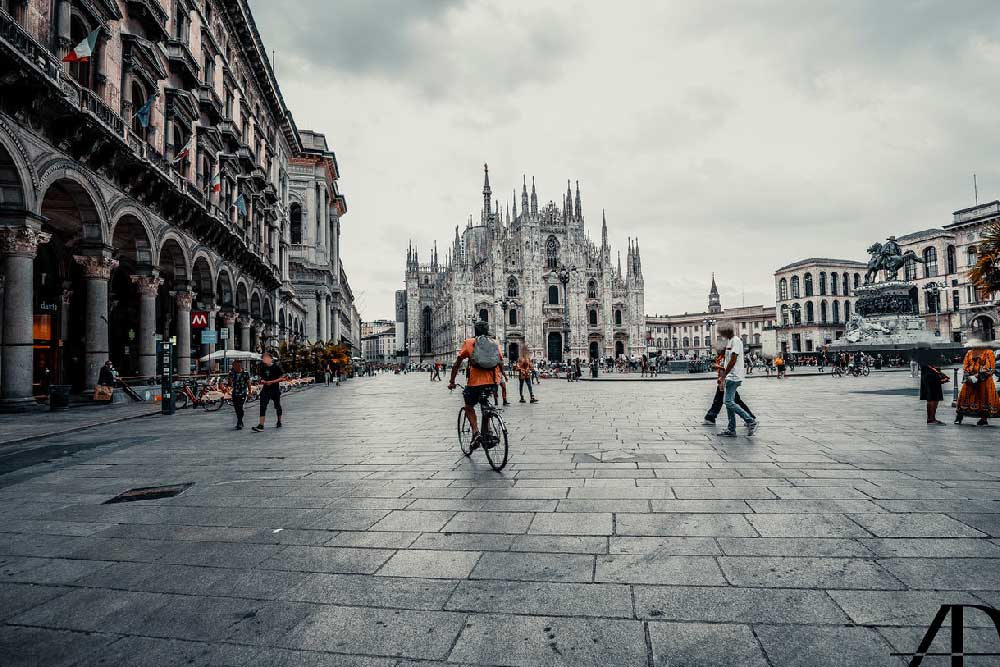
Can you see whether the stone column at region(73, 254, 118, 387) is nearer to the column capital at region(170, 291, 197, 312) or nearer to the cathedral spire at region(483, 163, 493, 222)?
the column capital at region(170, 291, 197, 312)

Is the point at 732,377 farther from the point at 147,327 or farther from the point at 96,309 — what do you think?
the point at 147,327

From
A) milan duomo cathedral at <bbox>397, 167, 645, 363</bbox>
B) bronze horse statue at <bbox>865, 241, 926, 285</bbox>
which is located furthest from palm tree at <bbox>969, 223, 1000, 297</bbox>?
milan duomo cathedral at <bbox>397, 167, 645, 363</bbox>

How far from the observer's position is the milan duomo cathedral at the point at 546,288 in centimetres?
7850

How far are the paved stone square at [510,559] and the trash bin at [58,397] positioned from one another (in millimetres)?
9023

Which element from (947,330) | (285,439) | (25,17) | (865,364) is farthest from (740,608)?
(947,330)

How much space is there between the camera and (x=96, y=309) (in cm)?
1656

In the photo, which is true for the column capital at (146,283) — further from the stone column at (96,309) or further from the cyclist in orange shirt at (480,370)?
the cyclist in orange shirt at (480,370)

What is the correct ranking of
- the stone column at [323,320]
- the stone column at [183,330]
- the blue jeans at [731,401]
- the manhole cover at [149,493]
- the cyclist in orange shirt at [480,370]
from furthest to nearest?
the stone column at [323,320], the stone column at [183,330], the blue jeans at [731,401], the cyclist in orange shirt at [480,370], the manhole cover at [149,493]

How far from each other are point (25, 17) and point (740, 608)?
17702 millimetres

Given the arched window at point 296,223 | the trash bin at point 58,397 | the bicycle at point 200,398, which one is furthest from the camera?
the arched window at point 296,223

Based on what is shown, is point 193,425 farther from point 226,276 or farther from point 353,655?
point 226,276

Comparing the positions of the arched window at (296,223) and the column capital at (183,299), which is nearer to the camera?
the column capital at (183,299)

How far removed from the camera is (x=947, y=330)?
5456cm

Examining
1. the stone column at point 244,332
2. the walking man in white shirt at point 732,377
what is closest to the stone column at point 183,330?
the stone column at point 244,332
